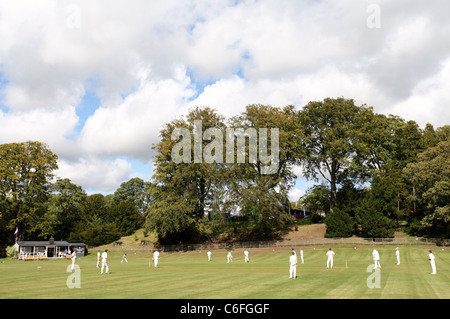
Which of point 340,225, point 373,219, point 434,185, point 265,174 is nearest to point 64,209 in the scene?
point 265,174

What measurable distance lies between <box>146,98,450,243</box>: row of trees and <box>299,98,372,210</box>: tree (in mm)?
214

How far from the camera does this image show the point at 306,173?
268 ft

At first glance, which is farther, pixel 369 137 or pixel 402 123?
pixel 402 123

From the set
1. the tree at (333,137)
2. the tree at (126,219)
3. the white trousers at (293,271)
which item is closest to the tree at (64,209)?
the tree at (126,219)

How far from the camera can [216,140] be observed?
70.0m

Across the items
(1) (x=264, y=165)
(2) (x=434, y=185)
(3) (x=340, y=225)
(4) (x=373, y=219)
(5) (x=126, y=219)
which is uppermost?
(1) (x=264, y=165)

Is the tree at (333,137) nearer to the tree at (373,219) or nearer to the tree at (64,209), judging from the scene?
the tree at (373,219)

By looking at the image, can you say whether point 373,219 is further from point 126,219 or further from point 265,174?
point 126,219

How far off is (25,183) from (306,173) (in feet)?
193

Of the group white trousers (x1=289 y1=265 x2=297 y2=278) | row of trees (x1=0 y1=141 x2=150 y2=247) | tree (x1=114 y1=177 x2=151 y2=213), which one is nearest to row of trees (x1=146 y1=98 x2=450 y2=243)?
row of trees (x1=0 y1=141 x2=150 y2=247)
